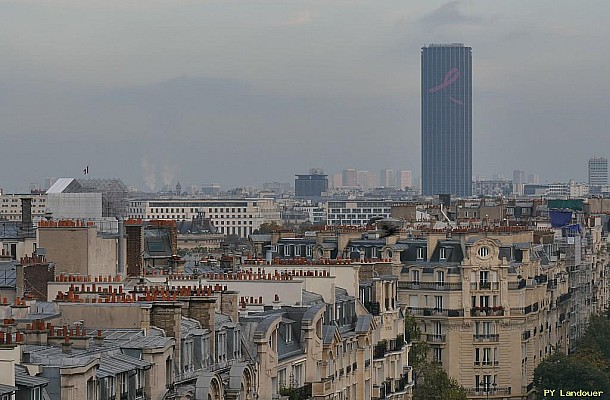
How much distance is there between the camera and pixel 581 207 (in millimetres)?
182625

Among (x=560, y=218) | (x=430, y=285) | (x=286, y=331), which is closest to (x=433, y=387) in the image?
(x=430, y=285)

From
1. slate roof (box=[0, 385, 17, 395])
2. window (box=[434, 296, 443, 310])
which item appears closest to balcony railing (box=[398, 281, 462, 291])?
window (box=[434, 296, 443, 310])

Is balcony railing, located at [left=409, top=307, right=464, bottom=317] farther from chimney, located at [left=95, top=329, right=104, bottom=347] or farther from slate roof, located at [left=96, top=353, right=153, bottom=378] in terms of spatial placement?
slate roof, located at [left=96, top=353, right=153, bottom=378]

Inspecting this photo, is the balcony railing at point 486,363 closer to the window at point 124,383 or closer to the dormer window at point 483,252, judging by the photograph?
the dormer window at point 483,252

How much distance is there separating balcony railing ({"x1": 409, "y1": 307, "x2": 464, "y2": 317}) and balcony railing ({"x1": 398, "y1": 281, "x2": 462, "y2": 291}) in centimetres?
104

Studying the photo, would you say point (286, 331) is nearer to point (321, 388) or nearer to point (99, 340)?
point (321, 388)

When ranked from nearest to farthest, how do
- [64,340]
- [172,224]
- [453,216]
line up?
[64,340]
[172,224]
[453,216]

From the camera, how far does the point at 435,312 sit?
8712 cm

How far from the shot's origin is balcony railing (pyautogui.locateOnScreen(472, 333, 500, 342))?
8731 centimetres

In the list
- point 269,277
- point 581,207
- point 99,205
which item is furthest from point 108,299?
point 581,207

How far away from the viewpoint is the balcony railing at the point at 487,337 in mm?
87312

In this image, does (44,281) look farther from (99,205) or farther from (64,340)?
(99,205)

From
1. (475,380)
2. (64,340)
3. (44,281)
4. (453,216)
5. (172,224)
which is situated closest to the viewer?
(64,340)

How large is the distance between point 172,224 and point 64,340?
3723cm
